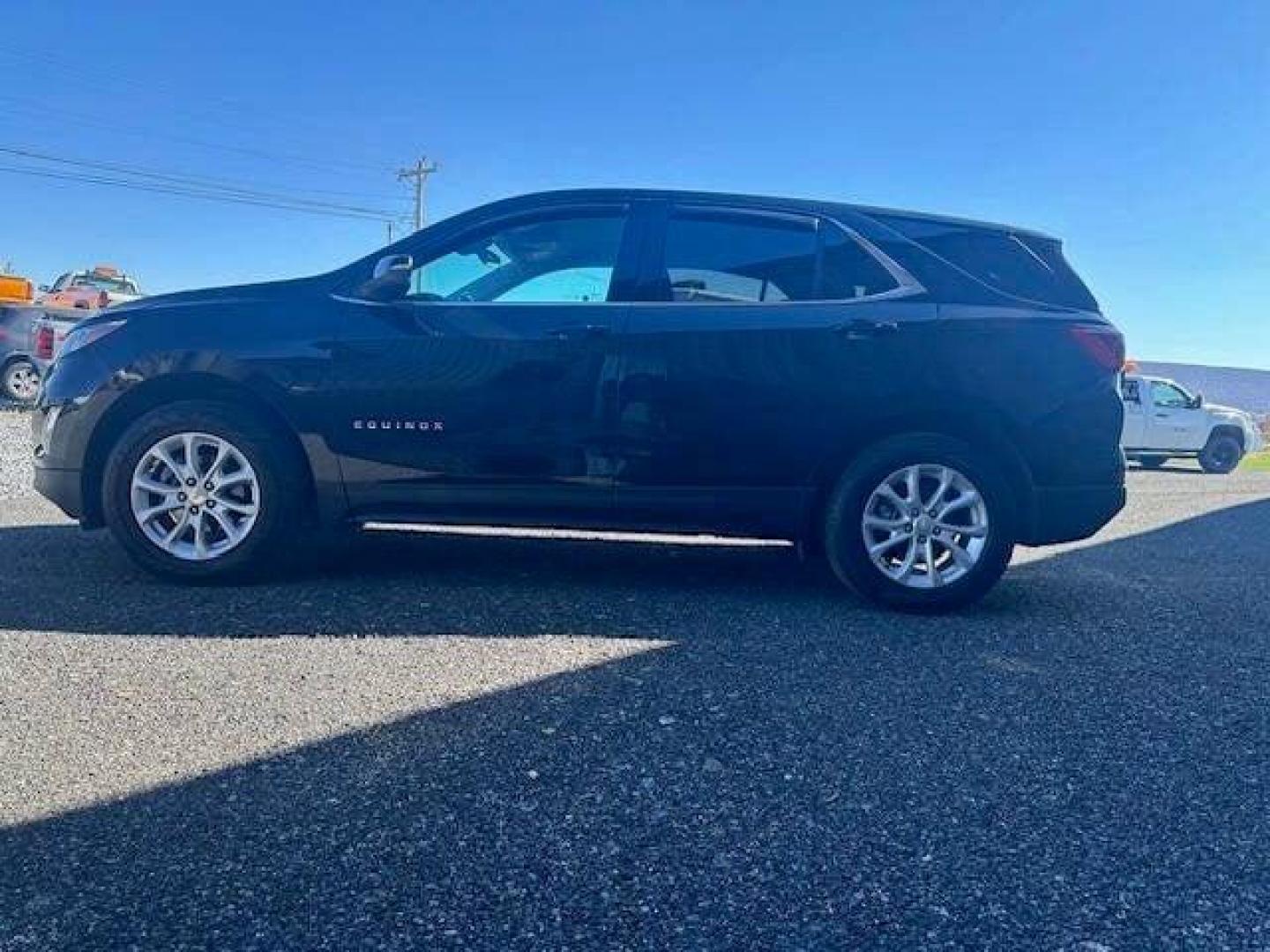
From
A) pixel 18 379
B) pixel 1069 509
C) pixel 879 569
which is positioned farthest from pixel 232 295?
pixel 18 379

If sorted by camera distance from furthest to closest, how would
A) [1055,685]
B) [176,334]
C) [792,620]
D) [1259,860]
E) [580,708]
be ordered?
[176,334] < [792,620] < [1055,685] < [580,708] < [1259,860]

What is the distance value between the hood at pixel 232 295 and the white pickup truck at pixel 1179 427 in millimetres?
16389

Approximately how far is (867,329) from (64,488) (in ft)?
11.8

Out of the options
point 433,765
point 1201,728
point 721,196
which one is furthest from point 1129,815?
point 721,196

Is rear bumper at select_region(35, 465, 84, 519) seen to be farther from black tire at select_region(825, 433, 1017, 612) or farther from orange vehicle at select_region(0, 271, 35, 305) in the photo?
orange vehicle at select_region(0, 271, 35, 305)

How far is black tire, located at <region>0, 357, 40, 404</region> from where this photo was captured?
48.6ft

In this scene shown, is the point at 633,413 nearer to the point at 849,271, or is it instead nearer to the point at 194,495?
the point at 849,271

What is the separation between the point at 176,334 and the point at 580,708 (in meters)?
2.59

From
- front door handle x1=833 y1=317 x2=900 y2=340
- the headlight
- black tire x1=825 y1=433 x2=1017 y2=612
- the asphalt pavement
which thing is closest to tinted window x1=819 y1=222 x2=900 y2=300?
front door handle x1=833 y1=317 x2=900 y2=340

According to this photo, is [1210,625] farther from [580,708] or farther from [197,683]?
[197,683]

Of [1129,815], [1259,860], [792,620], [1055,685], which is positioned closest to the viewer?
[1259,860]

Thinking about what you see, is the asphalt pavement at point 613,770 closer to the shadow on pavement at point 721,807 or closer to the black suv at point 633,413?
the shadow on pavement at point 721,807

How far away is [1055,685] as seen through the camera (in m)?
3.06

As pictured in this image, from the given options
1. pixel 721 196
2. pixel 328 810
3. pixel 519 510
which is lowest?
pixel 328 810
